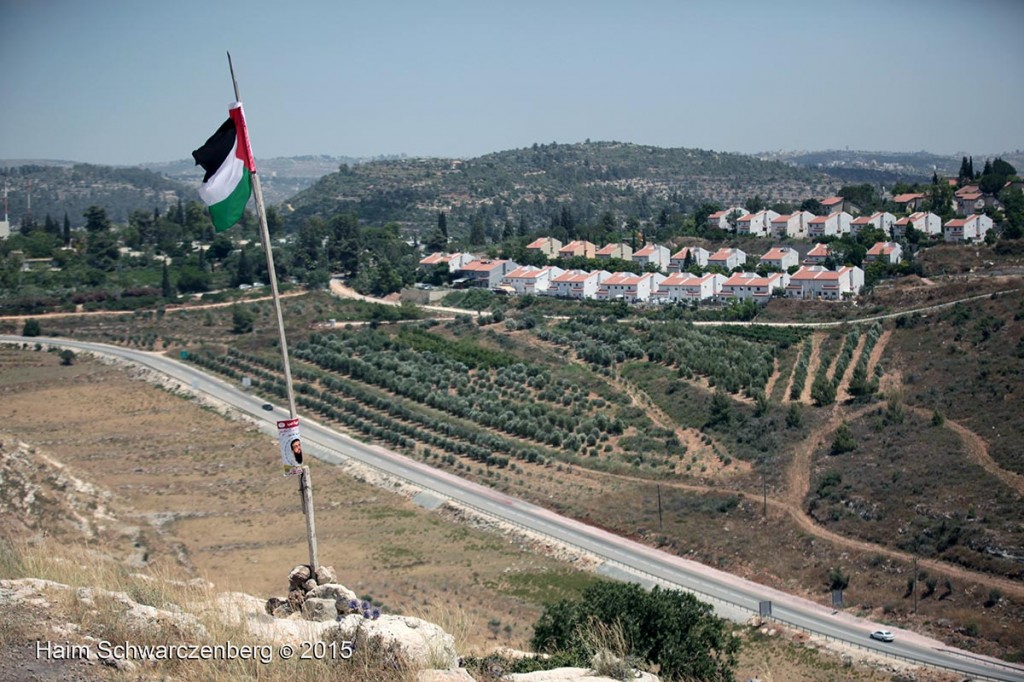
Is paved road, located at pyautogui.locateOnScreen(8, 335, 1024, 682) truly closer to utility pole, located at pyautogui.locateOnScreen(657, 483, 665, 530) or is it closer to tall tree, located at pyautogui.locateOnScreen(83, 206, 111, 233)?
utility pole, located at pyautogui.locateOnScreen(657, 483, 665, 530)

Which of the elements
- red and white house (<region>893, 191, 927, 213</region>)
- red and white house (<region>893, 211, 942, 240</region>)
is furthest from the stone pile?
red and white house (<region>893, 191, 927, 213</region>)

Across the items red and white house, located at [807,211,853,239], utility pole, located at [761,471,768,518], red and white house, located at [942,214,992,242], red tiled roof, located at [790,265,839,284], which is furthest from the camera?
red and white house, located at [807,211,853,239]

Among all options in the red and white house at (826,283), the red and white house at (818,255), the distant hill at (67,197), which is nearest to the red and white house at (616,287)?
the red and white house at (826,283)

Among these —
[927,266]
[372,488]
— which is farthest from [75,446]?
[927,266]

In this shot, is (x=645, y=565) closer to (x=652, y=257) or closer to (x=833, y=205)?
(x=652, y=257)

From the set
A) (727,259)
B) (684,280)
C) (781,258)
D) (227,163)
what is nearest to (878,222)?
(781,258)

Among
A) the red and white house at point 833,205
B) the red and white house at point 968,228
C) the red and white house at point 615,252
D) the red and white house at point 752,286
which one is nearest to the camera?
the red and white house at point 752,286

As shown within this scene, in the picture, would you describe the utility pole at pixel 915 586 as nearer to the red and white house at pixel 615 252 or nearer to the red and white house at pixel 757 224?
the red and white house at pixel 615 252
